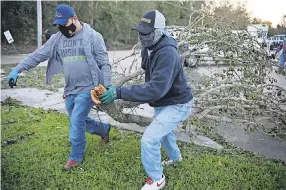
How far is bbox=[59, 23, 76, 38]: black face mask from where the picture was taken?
12.5ft

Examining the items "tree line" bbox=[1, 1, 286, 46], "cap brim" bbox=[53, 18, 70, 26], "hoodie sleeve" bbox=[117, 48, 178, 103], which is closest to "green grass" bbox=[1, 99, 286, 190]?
"hoodie sleeve" bbox=[117, 48, 178, 103]

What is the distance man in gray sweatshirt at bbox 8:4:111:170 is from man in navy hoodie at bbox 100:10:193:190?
0.67 meters

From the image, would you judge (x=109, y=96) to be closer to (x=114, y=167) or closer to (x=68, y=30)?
(x=68, y=30)

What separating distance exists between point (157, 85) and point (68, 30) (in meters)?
1.39

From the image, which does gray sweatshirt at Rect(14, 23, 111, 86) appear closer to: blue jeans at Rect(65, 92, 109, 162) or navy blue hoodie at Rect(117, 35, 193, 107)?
blue jeans at Rect(65, 92, 109, 162)

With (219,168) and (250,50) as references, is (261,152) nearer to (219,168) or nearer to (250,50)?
(219,168)

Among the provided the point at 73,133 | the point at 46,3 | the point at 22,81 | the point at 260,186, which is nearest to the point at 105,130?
the point at 73,133

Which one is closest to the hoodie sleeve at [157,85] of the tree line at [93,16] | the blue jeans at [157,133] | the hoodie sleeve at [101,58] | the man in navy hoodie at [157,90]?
the man in navy hoodie at [157,90]

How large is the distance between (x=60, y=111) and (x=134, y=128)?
72.6 inches

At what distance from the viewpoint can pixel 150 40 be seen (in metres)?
3.22

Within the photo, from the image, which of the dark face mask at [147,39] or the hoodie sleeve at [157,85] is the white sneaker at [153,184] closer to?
the hoodie sleeve at [157,85]

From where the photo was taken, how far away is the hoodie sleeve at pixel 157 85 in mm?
3074

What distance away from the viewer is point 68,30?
384 cm

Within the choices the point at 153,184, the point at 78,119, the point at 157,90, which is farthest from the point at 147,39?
the point at 153,184
